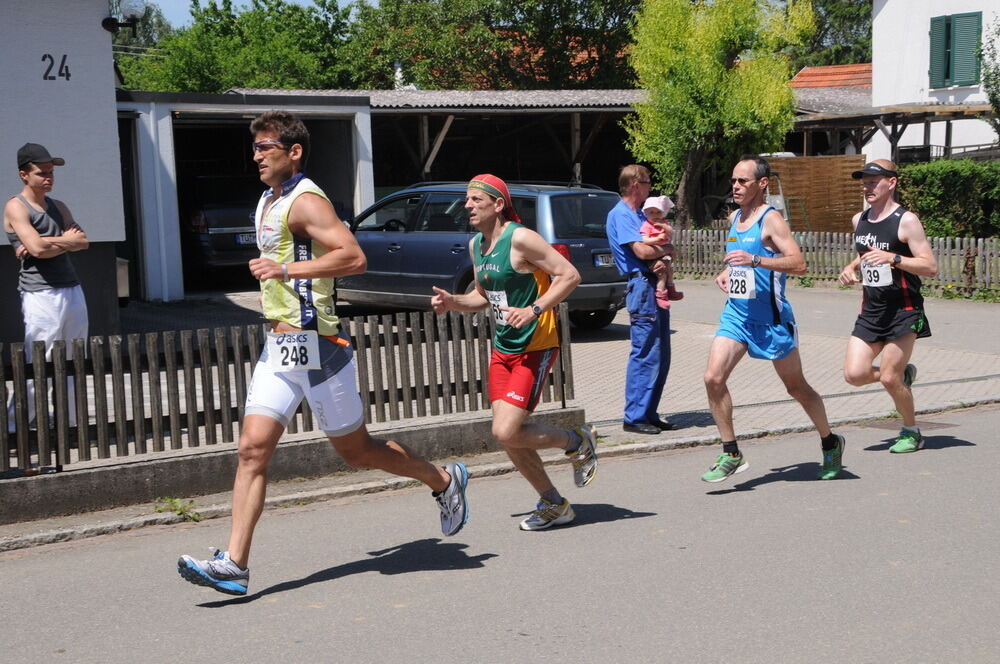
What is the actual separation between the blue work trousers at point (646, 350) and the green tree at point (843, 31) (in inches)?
2452

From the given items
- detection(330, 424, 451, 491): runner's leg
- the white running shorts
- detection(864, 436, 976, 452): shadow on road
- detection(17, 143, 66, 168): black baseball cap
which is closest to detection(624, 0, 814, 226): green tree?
detection(864, 436, 976, 452): shadow on road

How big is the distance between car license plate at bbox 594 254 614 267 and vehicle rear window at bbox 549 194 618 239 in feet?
0.88

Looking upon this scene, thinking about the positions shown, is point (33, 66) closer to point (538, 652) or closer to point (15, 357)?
point (15, 357)

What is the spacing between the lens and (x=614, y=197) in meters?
15.0

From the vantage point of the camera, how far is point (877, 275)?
8094 mm

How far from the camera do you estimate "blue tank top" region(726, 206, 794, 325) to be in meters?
7.25

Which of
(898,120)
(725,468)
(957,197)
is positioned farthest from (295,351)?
(898,120)

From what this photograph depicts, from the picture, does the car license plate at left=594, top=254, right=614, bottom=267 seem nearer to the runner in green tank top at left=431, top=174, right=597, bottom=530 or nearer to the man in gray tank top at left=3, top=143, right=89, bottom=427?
the man in gray tank top at left=3, top=143, right=89, bottom=427

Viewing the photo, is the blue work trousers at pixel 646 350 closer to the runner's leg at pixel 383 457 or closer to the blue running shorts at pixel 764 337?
the blue running shorts at pixel 764 337

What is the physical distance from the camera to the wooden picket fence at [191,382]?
6.79m

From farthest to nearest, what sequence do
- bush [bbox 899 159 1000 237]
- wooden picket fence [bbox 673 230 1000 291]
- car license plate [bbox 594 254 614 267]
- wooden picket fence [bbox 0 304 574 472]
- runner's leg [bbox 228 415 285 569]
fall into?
bush [bbox 899 159 1000 237], wooden picket fence [bbox 673 230 1000 291], car license plate [bbox 594 254 614 267], wooden picket fence [bbox 0 304 574 472], runner's leg [bbox 228 415 285 569]

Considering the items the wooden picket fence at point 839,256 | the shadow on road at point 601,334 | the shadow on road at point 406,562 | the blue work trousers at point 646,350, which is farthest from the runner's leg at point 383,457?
the wooden picket fence at point 839,256

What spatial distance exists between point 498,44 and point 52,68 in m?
34.5

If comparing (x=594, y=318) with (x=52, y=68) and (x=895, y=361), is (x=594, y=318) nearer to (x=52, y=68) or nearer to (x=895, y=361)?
(x=52, y=68)
